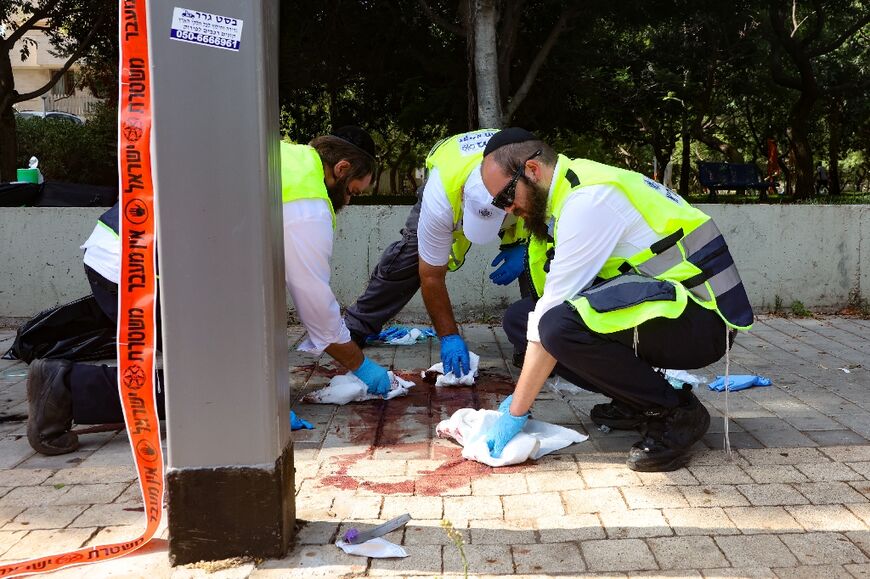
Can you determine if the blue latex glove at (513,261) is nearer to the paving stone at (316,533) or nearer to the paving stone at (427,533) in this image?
the paving stone at (427,533)

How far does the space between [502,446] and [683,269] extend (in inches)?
38.9

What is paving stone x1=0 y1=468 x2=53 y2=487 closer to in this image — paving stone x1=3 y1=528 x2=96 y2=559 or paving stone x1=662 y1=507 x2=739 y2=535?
paving stone x1=3 y1=528 x2=96 y2=559

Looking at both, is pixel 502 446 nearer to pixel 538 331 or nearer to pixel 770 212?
pixel 538 331

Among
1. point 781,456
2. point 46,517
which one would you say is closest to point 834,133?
point 781,456

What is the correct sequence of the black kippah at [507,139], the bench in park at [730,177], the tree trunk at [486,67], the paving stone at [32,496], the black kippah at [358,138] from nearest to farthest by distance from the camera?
the paving stone at [32,496] → the black kippah at [507,139] → the black kippah at [358,138] → the tree trunk at [486,67] → the bench in park at [730,177]

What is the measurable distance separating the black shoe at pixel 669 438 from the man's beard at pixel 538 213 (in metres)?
0.85

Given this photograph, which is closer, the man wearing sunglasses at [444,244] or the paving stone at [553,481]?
the paving stone at [553,481]

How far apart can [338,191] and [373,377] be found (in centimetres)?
102

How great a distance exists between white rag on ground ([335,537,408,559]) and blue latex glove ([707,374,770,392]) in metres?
2.52

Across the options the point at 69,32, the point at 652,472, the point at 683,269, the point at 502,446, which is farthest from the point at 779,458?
the point at 69,32

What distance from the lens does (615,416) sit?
12.3 feet

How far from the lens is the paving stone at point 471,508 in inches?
109

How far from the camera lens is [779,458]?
3.29 m

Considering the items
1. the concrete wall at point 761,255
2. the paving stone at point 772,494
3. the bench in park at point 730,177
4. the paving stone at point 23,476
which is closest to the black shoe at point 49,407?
the paving stone at point 23,476
